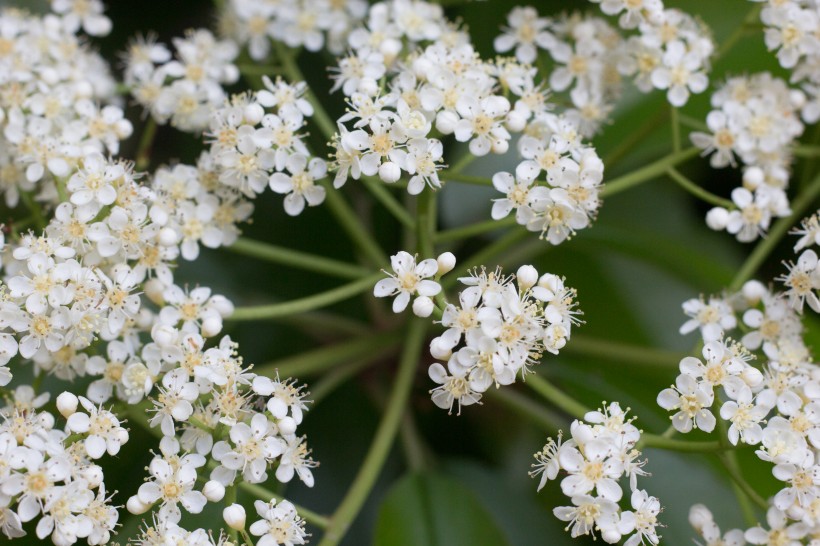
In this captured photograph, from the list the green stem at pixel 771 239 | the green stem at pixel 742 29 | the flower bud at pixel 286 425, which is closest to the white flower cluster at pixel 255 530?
the flower bud at pixel 286 425

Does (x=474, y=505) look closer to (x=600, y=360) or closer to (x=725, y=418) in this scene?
(x=600, y=360)

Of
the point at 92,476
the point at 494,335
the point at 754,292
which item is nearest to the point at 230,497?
the point at 92,476

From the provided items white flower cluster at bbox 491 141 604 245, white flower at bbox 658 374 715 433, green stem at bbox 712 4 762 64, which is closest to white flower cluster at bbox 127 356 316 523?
white flower cluster at bbox 491 141 604 245

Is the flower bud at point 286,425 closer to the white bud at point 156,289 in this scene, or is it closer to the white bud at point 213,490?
the white bud at point 213,490

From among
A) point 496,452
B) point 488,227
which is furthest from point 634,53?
point 496,452

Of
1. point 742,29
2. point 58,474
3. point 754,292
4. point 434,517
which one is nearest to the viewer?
point 58,474

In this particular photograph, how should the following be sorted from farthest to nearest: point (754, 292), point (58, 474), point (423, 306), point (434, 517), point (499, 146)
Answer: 1. point (434, 517)
2. point (754, 292)
3. point (499, 146)
4. point (423, 306)
5. point (58, 474)

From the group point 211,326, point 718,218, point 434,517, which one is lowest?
point 434,517

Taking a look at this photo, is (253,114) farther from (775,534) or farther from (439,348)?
(775,534)
